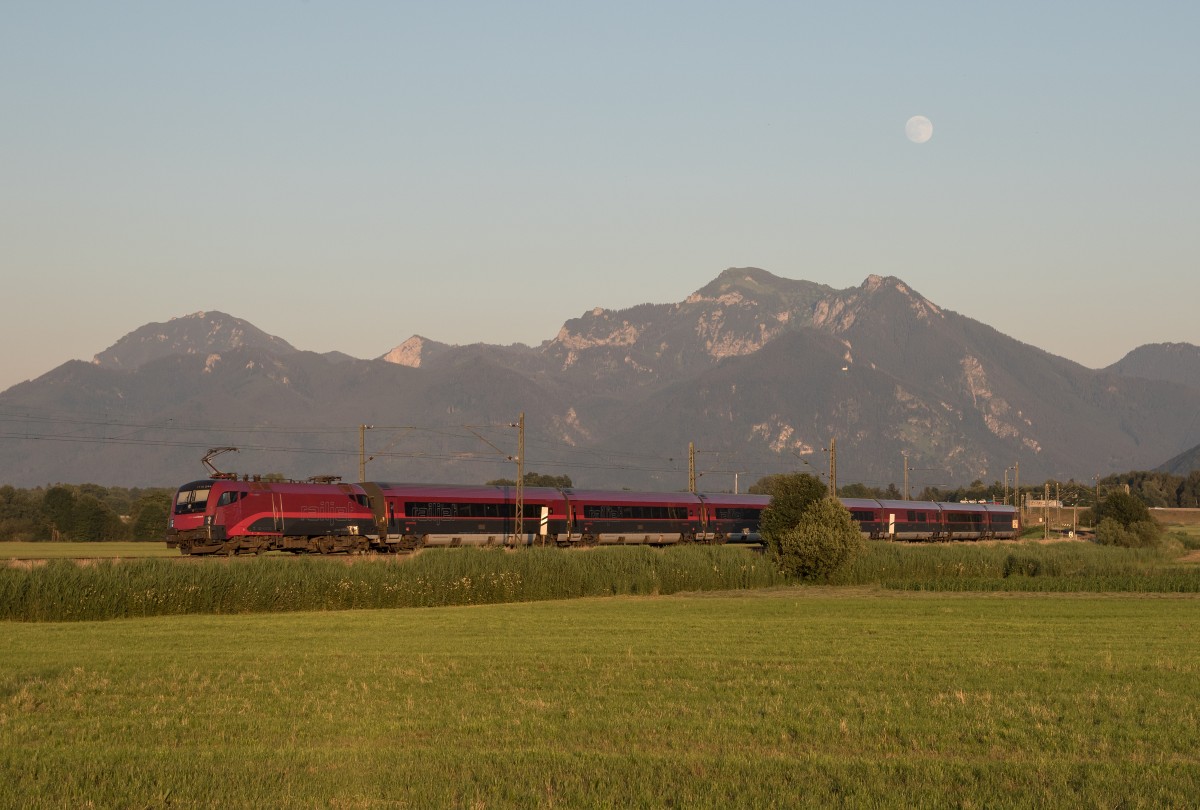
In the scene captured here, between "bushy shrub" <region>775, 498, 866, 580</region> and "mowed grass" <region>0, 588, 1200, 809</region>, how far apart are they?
965 inches

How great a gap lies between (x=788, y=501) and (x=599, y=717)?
5210cm

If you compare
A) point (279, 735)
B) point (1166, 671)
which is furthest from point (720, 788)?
point (1166, 671)

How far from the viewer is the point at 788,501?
72.6 meters

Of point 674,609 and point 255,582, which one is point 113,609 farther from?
point 674,609

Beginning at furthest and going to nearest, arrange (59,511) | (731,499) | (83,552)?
(59,511) < (731,499) < (83,552)

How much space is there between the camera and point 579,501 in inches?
3125

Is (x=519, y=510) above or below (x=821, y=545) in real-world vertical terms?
above

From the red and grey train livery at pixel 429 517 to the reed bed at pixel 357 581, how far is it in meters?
13.3

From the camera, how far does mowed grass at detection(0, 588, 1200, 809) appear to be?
1662 cm

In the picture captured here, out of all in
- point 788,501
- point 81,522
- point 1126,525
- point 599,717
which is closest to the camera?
point 599,717

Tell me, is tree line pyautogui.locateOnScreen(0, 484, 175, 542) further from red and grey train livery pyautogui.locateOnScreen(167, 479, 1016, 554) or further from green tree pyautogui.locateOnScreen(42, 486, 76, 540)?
red and grey train livery pyautogui.locateOnScreen(167, 479, 1016, 554)

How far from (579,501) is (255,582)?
115 feet

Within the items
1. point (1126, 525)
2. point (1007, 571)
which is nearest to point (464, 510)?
point (1007, 571)

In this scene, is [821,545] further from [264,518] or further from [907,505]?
[907,505]
